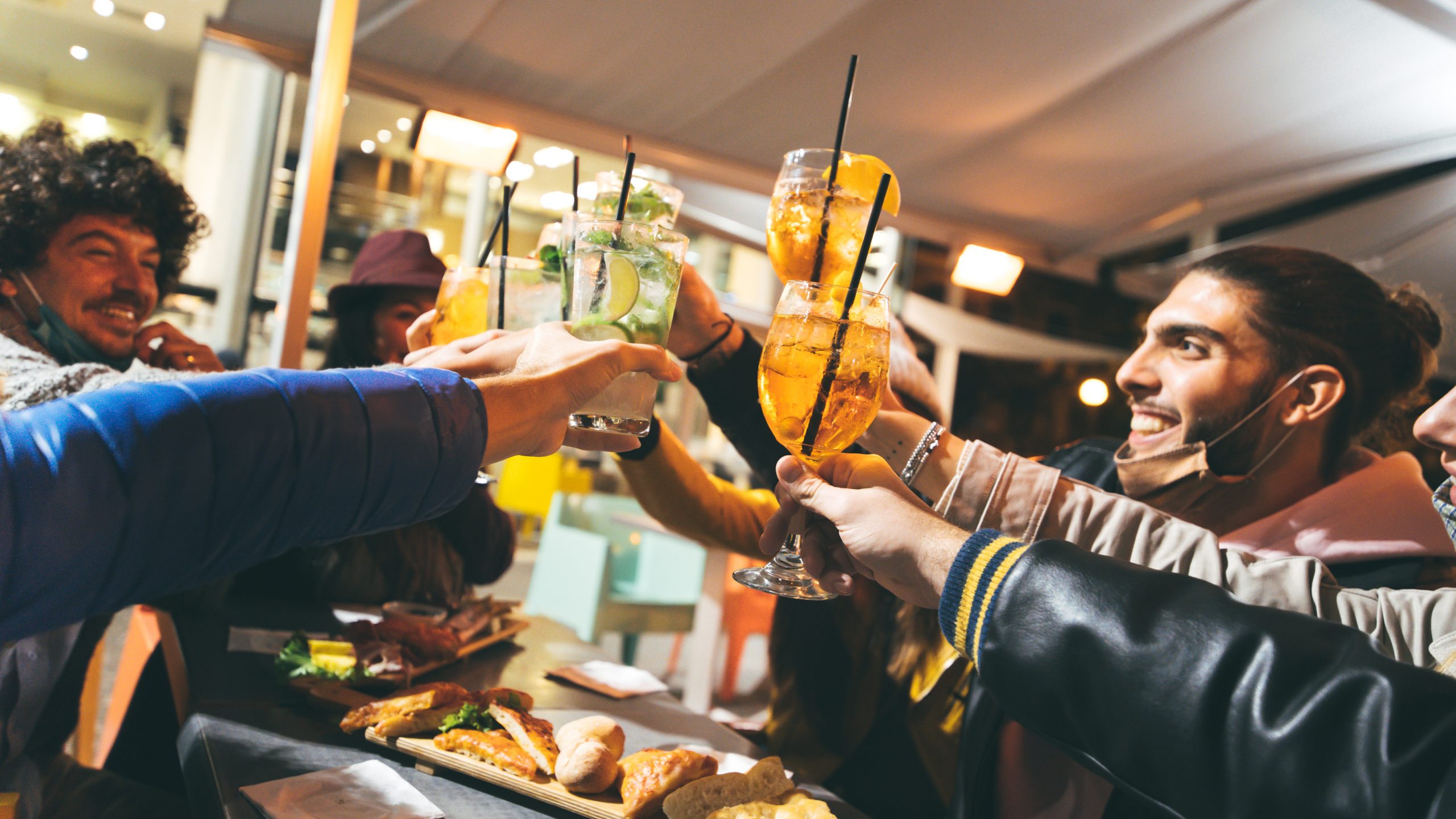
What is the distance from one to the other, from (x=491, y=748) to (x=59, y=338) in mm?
1724

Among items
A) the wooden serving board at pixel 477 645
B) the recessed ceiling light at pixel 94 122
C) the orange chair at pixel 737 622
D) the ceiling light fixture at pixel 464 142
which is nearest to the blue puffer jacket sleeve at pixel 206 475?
the wooden serving board at pixel 477 645

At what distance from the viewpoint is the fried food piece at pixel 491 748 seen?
131 cm

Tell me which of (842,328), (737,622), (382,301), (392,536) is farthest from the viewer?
(737,622)

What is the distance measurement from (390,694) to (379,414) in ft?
2.92

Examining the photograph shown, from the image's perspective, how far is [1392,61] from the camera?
161 inches

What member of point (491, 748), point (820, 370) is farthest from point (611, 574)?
point (820, 370)

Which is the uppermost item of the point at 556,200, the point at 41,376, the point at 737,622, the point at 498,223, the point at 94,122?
the point at 556,200

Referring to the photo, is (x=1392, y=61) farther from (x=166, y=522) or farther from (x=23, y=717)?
(x=23, y=717)

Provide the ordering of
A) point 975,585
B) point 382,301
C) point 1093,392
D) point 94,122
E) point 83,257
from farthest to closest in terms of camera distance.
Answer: point 1093,392 < point 94,122 < point 382,301 < point 83,257 < point 975,585

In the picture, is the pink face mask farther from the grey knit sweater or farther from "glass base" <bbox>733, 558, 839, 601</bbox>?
the grey knit sweater

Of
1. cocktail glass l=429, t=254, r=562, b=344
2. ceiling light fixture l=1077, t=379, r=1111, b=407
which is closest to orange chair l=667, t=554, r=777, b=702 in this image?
cocktail glass l=429, t=254, r=562, b=344

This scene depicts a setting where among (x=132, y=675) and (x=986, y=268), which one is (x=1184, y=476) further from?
(x=986, y=268)

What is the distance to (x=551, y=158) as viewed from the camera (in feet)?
21.4

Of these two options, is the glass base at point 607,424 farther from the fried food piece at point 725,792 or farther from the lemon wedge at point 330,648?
the lemon wedge at point 330,648
